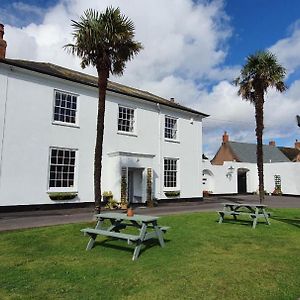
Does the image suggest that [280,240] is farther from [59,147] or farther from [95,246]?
[59,147]

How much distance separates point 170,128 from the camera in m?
25.4

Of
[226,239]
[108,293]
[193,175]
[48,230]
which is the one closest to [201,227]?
[226,239]

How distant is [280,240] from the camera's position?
9500mm

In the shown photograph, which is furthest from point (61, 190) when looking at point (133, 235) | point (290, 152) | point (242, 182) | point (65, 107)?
point (290, 152)

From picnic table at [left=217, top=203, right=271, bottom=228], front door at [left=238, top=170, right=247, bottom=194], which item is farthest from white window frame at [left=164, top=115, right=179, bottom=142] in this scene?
front door at [left=238, top=170, right=247, bottom=194]

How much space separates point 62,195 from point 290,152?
53292 millimetres

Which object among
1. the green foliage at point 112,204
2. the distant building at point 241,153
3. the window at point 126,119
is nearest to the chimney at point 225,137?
the distant building at point 241,153

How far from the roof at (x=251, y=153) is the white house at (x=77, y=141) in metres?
25.5

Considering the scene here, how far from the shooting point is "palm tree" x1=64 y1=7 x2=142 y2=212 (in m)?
11.9

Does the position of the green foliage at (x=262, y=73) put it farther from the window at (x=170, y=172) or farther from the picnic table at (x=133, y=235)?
the picnic table at (x=133, y=235)

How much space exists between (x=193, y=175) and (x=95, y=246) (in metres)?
18.8

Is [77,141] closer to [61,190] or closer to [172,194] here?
[61,190]

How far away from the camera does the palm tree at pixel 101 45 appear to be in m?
11.9

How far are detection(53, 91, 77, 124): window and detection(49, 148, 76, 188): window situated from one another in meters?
1.86
